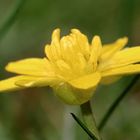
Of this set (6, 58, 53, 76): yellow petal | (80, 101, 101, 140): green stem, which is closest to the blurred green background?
(6, 58, 53, 76): yellow petal

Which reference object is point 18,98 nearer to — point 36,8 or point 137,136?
point 137,136

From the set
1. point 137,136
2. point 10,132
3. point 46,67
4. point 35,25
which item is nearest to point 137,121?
point 137,136

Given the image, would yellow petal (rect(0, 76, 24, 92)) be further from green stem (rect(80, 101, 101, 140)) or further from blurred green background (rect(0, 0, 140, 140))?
blurred green background (rect(0, 0, 140, 140))

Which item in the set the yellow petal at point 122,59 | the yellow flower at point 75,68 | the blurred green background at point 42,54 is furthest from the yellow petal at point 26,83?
the blurred green background at point 42,54

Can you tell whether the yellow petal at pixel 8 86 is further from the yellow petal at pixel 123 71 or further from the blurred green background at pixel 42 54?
the blurred green background at pixel 42 54

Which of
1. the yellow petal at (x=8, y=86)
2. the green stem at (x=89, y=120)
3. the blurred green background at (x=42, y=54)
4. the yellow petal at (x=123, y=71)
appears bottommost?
the blurred green background at (x=42, y=54)

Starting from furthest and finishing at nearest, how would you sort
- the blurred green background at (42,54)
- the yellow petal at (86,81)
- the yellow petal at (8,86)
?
1. the blurred green background at (42,54)
2. the yellow petal at (8,86)
3. the yellow petal at (86,81)

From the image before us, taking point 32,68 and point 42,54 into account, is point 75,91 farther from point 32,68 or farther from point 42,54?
point 42,54
